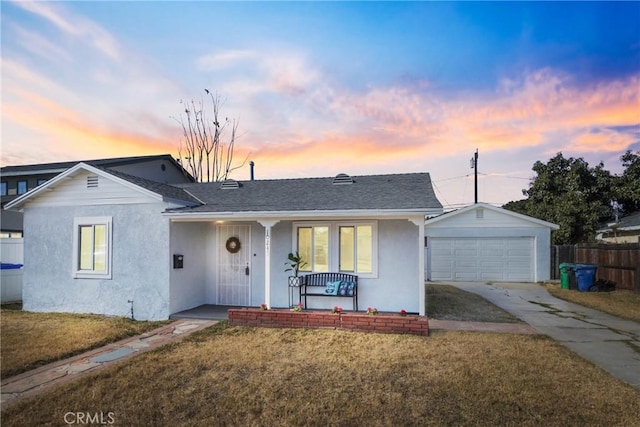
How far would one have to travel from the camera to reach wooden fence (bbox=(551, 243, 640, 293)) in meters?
11.9

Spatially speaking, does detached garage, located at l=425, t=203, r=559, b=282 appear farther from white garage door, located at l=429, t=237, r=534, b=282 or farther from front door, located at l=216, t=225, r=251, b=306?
front door, located at l=216, t=225, r=251, b=306

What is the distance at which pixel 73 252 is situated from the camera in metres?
9.05

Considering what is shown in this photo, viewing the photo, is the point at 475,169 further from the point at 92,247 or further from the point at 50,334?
the point at 50,334

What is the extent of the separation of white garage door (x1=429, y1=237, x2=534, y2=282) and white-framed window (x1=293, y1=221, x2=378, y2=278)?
29.5 feet

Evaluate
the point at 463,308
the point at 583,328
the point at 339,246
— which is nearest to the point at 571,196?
the point at 463,308

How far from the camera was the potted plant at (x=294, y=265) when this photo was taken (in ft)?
28.8

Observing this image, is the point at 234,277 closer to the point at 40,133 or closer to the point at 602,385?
the point at 602,385

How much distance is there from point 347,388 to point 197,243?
6.34 metres

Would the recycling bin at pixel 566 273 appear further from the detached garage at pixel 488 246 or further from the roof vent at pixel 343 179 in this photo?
the roof vent at pixel 343 179

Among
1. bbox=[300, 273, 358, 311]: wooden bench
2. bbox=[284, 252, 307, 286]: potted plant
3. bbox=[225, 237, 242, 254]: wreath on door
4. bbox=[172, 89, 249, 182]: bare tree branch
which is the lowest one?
bbox=[300, 273, 358, 311]: wooden bench

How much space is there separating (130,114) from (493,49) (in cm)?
1320

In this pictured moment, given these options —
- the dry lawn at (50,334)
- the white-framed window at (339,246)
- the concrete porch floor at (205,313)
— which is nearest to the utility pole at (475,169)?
the white-framed window at (339,246)

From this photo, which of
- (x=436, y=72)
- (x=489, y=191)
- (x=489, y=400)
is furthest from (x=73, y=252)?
(x=489, y=191)

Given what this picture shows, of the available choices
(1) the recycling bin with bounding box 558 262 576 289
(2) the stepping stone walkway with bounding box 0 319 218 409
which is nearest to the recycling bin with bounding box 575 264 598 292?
(1) the recycling bin with bounding box 558 262 576 289
